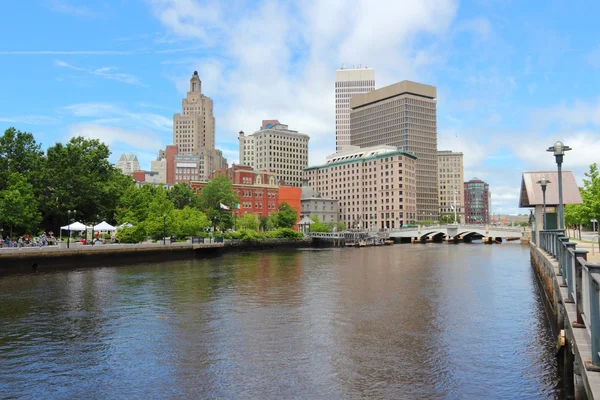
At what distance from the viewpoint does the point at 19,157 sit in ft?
230

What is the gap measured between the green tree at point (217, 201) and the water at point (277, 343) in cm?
8164

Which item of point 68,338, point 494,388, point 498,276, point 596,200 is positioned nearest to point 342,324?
point 494,388

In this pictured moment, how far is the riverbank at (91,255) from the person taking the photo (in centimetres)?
4719

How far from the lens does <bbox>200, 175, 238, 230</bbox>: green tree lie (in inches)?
4626

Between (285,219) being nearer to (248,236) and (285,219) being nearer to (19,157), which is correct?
(248,236)

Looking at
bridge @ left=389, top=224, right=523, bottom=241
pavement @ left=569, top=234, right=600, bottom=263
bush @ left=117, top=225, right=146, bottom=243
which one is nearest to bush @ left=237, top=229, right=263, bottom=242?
bush @ left=117, top=225, right=146, bottom=243

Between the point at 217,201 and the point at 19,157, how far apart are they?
5530 centimetres

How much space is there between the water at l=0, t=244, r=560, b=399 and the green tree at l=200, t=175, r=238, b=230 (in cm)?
8164

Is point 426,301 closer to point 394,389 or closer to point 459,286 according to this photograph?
point 459,286

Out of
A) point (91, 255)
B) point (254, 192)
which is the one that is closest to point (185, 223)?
point (91, 255)

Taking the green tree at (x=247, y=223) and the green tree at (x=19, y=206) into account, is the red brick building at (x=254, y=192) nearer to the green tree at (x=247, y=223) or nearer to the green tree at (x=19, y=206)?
the green tree at (x=247, y=223)

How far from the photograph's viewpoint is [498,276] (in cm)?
4328

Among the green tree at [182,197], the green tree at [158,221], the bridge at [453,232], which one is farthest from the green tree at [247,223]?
the bridge at [453,232]

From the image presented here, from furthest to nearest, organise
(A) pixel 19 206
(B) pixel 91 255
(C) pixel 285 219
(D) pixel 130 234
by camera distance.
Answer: (C) pixel 285 219, (D) pixel 130 234, (A) pixel 19 206, (B) pixel 91 255
